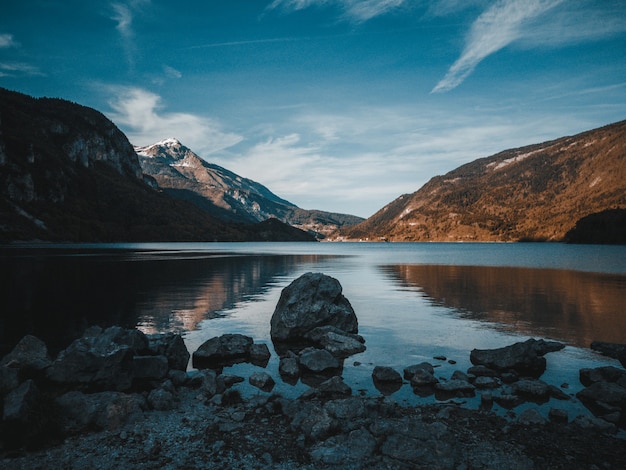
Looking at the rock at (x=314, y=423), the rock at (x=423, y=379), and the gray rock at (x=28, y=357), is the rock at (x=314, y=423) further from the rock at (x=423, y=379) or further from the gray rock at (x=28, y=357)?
the gray rock at (x=28, y=357)

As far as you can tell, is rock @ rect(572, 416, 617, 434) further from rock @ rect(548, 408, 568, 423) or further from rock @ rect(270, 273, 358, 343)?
rock @ rect(270, 273, 358, 343)

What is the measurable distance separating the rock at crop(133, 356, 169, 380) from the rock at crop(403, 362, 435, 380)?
12.6 metres

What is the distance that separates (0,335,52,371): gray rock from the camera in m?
17.8

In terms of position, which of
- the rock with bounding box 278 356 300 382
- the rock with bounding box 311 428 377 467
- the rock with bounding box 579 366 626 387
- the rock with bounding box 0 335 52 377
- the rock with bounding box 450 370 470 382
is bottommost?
the rock with bounding box 278 356 300 382

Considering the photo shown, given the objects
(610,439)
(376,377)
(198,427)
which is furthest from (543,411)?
(198,427)

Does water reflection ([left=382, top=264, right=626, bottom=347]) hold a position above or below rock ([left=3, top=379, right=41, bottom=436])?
below

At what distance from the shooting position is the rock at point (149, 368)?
63.4 ft

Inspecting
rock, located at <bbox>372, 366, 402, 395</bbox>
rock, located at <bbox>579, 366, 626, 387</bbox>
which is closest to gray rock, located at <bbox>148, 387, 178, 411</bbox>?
rock, located at <bbox>372, 366, 402, 395</bbox>

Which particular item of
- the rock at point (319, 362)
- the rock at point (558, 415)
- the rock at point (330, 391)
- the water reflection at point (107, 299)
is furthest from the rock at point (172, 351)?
the rock at point (558, 415)

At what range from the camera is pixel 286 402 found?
15875 millimetres

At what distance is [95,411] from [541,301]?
150ft

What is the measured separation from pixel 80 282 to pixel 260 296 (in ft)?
103

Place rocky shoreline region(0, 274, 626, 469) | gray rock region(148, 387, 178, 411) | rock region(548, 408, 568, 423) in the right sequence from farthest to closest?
gray rock region(148, 387, 178, 411) → rock region(548, 408, 568, 423) → rocky shoreline region(0, 274, 626, 469)

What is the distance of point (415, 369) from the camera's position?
797 inches
